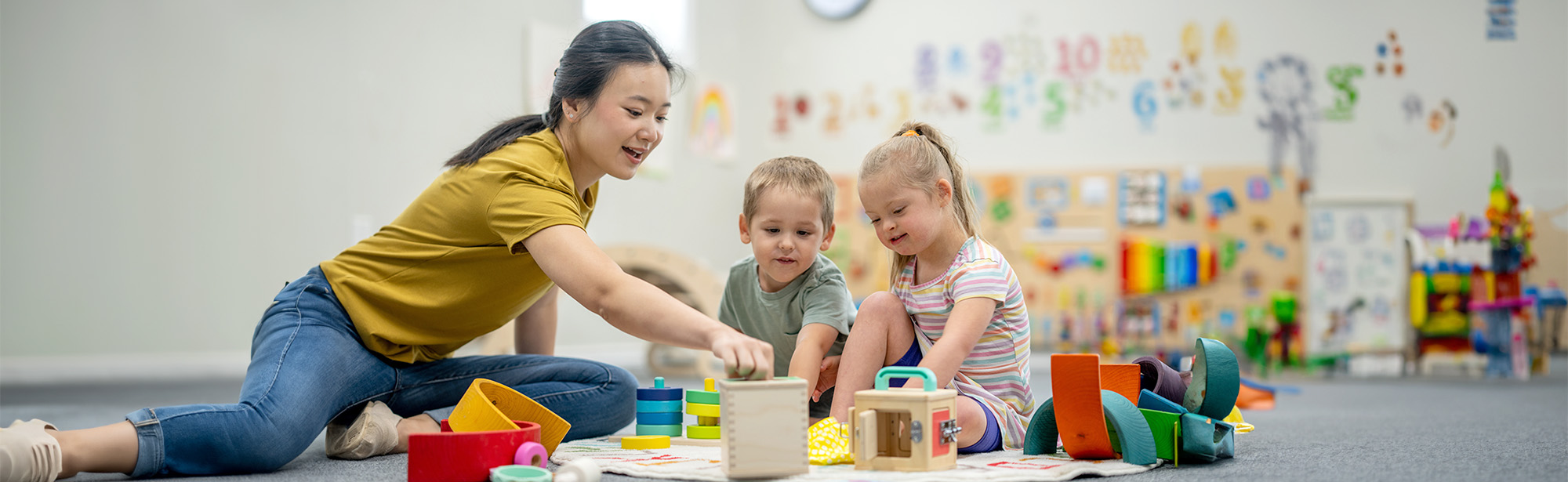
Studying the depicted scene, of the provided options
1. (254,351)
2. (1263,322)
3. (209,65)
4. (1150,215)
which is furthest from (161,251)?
(1263,322)

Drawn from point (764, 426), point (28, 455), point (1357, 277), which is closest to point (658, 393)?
point (764, 426)

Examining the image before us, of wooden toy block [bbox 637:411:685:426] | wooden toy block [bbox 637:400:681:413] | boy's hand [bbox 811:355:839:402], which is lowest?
wooden toy block [bbox 637:411:685:426]

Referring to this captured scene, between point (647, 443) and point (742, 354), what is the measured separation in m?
0.49

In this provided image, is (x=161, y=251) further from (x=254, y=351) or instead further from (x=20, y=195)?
(x=254, y=351)

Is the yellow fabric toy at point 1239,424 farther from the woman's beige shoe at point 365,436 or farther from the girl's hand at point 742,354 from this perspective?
the woman's beige shoe at point 365,436

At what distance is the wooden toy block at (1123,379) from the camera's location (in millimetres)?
1394

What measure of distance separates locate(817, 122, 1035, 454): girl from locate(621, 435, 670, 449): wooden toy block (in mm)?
267

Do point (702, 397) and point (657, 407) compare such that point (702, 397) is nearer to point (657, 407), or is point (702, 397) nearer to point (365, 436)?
point (657, 407)

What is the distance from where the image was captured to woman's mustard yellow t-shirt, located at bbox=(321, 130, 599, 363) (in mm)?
1363

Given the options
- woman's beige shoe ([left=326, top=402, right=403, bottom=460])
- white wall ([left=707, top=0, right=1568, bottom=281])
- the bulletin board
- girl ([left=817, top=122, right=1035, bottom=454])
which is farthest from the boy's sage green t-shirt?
white wall ([left=707, top=0, right=1568, bottom=281])

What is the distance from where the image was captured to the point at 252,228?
3.46m

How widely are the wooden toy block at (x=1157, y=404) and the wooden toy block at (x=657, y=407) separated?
0.65 metres

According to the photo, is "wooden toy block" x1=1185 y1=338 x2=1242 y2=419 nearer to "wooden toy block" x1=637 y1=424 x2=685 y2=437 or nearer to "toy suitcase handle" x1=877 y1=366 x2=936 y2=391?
"toy suitcase handle" x1=877 y1=366 x2=936 y2=391

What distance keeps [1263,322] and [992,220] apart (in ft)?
4.20
